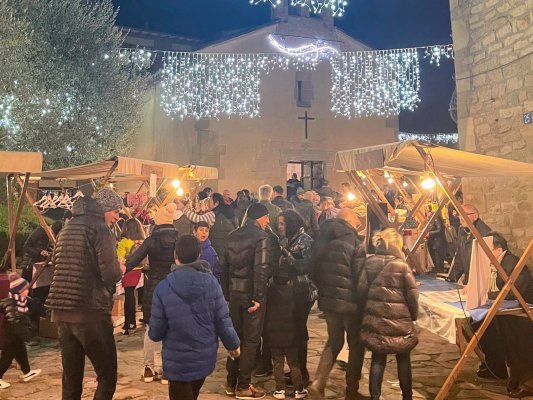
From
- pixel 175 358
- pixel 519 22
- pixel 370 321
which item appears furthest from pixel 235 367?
pixel 519 22

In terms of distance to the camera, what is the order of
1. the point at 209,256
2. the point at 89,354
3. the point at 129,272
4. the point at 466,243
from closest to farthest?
the point at 89,354
the point at 209,256
the point at 466,243
the point at 129,272

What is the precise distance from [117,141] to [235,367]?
11677 mm

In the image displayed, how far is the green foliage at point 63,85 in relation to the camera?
36.7 feet

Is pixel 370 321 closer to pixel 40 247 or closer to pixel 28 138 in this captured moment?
pixel 40 247

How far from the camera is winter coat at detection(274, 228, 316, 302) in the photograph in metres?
4.77

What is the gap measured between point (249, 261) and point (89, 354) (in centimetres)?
166

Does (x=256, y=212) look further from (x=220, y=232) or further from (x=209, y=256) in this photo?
(x=220, y=232)

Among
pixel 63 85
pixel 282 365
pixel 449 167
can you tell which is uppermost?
pixel 63 85

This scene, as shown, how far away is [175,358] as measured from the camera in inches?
125

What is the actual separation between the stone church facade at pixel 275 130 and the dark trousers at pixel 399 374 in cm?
1388

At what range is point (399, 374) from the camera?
4312 millimetres

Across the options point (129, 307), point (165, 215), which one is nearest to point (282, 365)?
point (165, 215)

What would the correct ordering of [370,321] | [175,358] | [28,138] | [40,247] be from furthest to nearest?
1. [28,138]
2. [40,247]
3. [370,321]
4. [175,358]

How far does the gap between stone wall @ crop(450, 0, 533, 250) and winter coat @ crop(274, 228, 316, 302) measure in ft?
11.8
